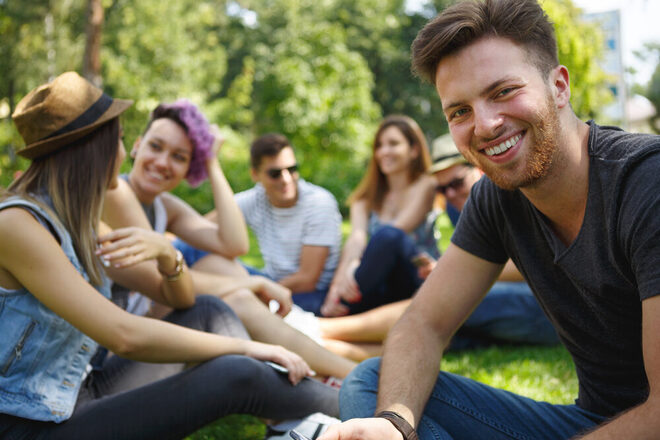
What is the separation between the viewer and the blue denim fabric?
427 cm

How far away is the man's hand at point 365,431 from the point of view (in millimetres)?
1820

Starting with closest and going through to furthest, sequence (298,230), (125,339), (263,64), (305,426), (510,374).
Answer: (125,339), (305,426), (510,374), (298,230), (263,64)

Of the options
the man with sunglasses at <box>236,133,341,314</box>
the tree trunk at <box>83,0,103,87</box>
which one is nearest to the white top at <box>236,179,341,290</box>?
the man with sunglasses at <box>236,133,341,314</box>

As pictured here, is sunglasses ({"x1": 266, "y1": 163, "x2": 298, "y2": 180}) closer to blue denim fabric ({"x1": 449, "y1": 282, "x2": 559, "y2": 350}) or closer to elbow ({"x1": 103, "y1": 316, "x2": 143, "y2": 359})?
blue denim fabric ({"x1": 449, "y1": 282, "x2": 559, "y2": 350})

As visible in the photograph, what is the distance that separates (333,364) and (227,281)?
838 millimetres

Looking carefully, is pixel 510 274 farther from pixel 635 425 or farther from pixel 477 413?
pixel 635 425

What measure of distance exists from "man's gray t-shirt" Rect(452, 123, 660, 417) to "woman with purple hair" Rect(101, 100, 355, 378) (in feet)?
4.81

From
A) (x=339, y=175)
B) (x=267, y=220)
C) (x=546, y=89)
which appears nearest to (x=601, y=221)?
(x=546, y=89)

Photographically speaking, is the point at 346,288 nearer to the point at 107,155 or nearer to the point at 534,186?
the point at 107,155

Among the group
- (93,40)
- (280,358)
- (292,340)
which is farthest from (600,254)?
(93,40)

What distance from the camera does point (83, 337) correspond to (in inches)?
93.1

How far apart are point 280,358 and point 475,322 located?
2208 millimetres

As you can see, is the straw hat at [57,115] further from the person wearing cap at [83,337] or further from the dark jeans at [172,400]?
the dark jeans at [172,400]

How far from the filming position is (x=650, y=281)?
146 cm
